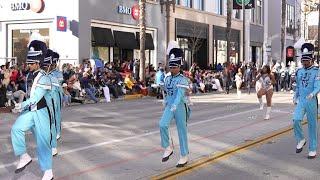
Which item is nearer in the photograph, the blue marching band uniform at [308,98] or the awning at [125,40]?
the blue marching band uniform at [308,98]

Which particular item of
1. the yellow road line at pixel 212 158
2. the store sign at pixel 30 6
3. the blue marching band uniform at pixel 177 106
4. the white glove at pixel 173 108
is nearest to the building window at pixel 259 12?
the store sign at pixel 30 6

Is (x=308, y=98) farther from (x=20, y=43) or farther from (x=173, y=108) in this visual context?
(x=20, y=43)

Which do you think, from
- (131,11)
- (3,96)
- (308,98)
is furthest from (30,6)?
(308,98)

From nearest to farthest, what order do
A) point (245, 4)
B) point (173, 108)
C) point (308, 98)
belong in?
1. point (173, 108)
2. point (308, 98)
3. point (245, 4)

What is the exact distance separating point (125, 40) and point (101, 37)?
2.75 m

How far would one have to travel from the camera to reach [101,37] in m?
33.8

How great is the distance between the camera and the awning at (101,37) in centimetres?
3319

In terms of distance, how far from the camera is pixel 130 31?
3719 centimetres

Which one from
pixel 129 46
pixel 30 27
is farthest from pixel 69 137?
pixel 129 46

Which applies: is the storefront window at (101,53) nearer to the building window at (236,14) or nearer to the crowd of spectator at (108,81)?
the crowd of spectator at (108,81)

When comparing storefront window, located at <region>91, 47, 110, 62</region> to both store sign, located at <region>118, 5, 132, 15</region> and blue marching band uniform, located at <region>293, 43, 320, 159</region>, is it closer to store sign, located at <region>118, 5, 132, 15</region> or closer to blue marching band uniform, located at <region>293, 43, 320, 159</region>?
store sign, located at <region>118, 5, 132, 15</region>

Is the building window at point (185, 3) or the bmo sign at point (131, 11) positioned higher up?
the building window at point (185, 3)

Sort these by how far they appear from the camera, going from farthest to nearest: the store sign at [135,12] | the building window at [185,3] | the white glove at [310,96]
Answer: the building window at [185,3], the store sign at [135,12], the white glove at [310,96]

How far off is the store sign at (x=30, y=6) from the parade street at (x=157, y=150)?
13341 mm
